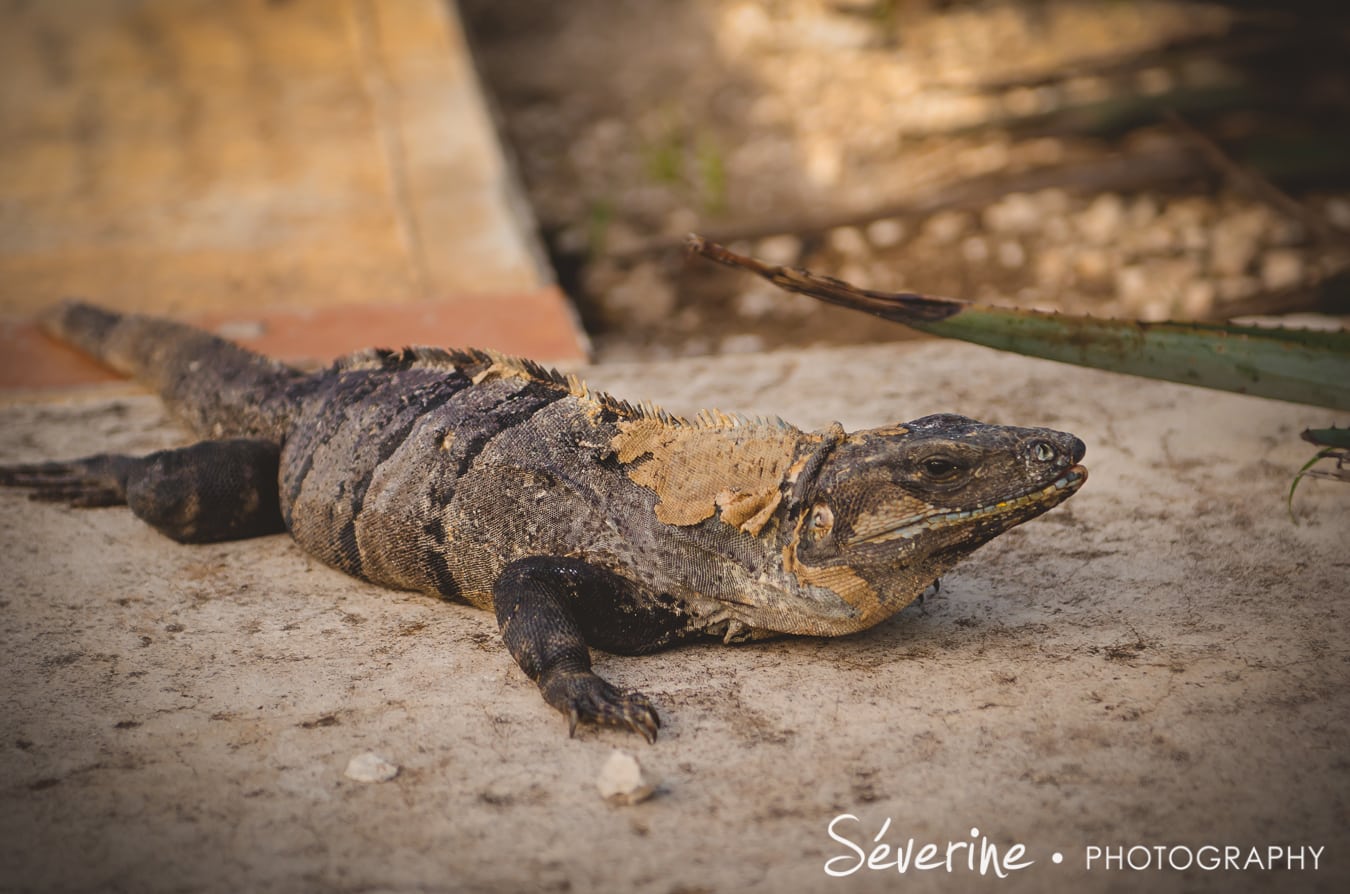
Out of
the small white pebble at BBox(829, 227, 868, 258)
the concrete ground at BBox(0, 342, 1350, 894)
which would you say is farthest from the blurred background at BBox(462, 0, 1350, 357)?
the concrete ground at BBox(0, 342, 1350, 894)

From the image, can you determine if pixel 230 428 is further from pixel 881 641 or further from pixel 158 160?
pixel 158 160

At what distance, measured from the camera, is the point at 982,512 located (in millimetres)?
2986

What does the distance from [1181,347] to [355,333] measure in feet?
11.8

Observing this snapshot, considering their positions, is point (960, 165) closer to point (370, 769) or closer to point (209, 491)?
point (209, 491)

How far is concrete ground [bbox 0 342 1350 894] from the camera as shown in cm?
242

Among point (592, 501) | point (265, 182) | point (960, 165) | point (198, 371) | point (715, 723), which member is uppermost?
point (265, 182)

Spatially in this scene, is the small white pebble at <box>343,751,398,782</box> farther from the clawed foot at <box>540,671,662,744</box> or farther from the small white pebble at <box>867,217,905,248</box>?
the small white pebble at <box>867,217,905,248</box>

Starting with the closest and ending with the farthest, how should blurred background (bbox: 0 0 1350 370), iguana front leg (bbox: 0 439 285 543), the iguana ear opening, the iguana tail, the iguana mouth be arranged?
the iguana mouth → the iguana ear opening → iguana front leg (bbox: 0 439 285 543) → the iguana tail → blurred background (bbox: 0 0 1350 370)

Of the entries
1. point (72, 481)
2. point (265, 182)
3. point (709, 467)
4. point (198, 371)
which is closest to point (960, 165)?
point (265, 182)

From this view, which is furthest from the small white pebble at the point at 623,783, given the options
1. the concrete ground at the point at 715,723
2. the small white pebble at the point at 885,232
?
the small white pebble at the point at 885,232

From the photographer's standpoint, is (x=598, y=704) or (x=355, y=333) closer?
(x=598, y=704)

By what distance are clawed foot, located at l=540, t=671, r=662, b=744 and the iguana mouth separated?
665mm

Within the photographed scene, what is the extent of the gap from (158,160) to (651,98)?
369 centimetres

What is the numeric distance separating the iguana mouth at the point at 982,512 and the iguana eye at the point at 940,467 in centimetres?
9
